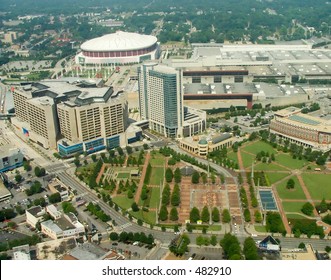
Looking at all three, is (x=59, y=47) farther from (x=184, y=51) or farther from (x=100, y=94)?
(x=100, y=94)

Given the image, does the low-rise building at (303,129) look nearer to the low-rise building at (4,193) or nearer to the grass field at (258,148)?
the grass field at (258,148)

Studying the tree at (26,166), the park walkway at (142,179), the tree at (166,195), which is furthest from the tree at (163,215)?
the tree at (26,166)

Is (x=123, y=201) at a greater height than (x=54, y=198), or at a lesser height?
lesser

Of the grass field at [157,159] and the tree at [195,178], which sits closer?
the tree at [195,178]

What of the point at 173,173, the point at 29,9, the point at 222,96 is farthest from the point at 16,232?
the point at 29,9

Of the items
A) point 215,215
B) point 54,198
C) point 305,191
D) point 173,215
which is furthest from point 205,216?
point 54,198

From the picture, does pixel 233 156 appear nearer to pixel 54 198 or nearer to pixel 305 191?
pixel 305 191
